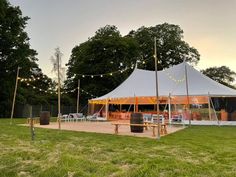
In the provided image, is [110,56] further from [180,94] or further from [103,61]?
[180,94]

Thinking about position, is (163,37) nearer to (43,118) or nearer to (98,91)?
(98,91)

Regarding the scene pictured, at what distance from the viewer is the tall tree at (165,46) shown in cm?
3312

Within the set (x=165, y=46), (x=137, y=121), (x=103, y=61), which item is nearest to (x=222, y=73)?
(x=165, y=46)

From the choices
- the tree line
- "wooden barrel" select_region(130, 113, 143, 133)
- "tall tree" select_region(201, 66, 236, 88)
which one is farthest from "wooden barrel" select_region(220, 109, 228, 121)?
"tall tree" select_region(201, 66, 236, 88)

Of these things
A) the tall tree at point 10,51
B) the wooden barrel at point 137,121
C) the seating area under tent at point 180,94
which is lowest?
the wooden barrel at point 137,121

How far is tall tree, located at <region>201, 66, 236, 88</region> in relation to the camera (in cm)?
3998

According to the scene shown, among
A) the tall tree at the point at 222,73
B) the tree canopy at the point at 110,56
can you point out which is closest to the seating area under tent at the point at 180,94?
the tree canopy at the point at 110,56

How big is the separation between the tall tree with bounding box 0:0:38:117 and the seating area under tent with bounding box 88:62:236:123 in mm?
7466

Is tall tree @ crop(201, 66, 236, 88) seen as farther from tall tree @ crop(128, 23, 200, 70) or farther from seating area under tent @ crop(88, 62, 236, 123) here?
seating area under tent @ crop(88, 62, 236, 123)

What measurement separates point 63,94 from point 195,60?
17.9m

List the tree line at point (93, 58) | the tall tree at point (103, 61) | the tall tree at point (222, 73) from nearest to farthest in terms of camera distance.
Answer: the tree line at point (93, 58) < the tall tree at point (103, 61) < the tall tree at point (222, 73)

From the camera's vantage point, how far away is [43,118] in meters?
13.4

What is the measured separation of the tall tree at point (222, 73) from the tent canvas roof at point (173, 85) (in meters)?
23.7

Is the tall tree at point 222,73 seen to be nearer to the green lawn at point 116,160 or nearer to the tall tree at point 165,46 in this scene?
the tall tree at point 165,46
